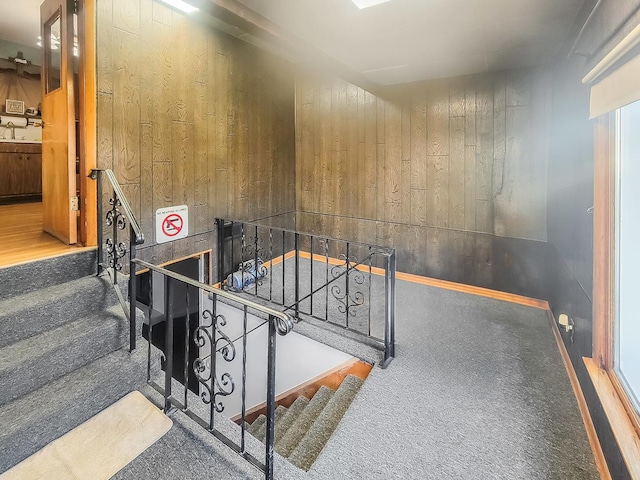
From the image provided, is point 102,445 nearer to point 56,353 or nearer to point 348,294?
point 56,353

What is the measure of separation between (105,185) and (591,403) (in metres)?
3.60

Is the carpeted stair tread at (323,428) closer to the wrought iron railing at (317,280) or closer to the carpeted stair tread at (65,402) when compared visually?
the wrought iron railing at (317,280)

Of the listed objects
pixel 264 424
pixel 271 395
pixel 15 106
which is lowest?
pixel 264 424

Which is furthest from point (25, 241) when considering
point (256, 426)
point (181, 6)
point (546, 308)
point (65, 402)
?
point (546, 308)

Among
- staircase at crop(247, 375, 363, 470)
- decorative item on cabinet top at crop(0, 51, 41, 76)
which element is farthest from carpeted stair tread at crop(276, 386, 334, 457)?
decorative item on cabinet top at crop(0, 51, 41, 76)

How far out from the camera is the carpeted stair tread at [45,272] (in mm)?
2064

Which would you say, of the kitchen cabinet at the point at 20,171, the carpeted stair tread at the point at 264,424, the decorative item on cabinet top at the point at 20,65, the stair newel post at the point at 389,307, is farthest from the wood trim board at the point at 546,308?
the decorative item on cabinet top at the point at 20,65

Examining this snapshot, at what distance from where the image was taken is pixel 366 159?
4566 mm

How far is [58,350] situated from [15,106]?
4714 mm

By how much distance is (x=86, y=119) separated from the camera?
102 inches

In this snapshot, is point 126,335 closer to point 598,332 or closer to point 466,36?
point 598,332

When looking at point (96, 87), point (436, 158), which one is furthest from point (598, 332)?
point (96, 87)

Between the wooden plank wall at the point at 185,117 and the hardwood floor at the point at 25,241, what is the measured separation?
0.71 m

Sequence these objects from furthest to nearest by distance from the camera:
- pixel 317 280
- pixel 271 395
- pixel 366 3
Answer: pixel 317 280
pixel 366 3
pixel 271 395
